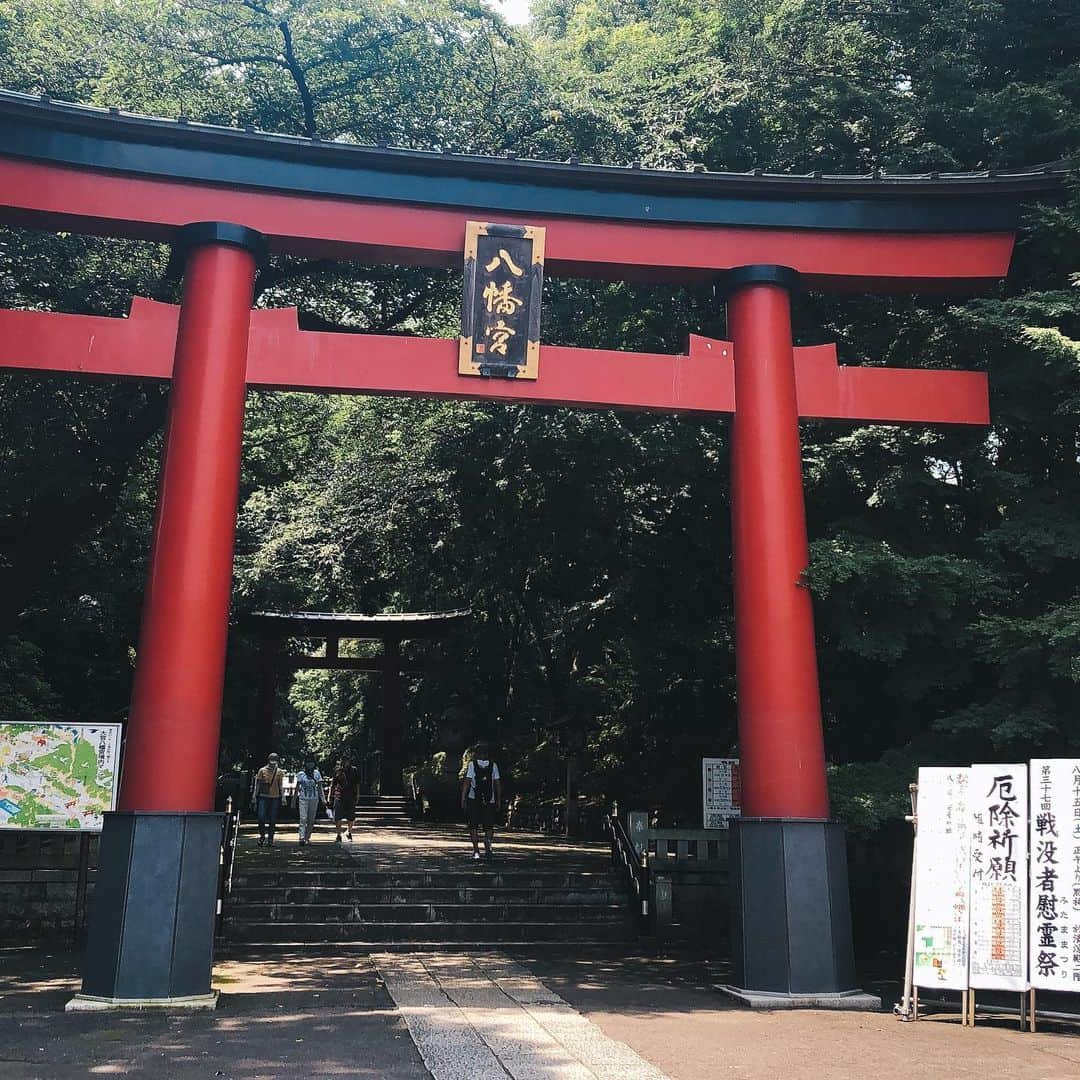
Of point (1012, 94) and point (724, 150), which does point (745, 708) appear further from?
point (724, 150)

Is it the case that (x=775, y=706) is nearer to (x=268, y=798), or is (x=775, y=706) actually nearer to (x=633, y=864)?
(x=633, y=864)

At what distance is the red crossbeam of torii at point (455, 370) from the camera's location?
844cm

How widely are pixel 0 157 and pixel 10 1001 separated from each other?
6503mm

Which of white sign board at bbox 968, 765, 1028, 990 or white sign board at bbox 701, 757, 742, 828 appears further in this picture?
white sign board at bbox 701, 757, 742, 828

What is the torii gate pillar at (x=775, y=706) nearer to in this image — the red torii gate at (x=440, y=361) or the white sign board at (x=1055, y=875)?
the red torii gate at (x=440, y=361)

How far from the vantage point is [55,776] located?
376 inches

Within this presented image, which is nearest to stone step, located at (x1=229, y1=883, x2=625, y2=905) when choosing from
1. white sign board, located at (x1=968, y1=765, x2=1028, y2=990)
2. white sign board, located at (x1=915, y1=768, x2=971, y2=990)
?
white sign board, located at (x1=915, y1=768, x2=971, y2=990)

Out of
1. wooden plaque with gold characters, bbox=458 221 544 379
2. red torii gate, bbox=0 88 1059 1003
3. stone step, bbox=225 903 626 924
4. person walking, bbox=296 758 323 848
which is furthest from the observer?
person walking, bbox=296 758 323 848

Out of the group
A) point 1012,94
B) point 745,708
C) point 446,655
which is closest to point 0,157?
point 745,708

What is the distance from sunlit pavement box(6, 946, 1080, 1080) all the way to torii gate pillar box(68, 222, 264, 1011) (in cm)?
45

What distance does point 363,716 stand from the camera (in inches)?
1374

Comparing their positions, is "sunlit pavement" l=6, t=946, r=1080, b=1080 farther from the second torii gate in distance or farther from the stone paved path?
the second torii gate in distance

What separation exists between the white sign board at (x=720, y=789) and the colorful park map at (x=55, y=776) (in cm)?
644

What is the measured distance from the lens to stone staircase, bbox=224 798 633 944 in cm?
1130
